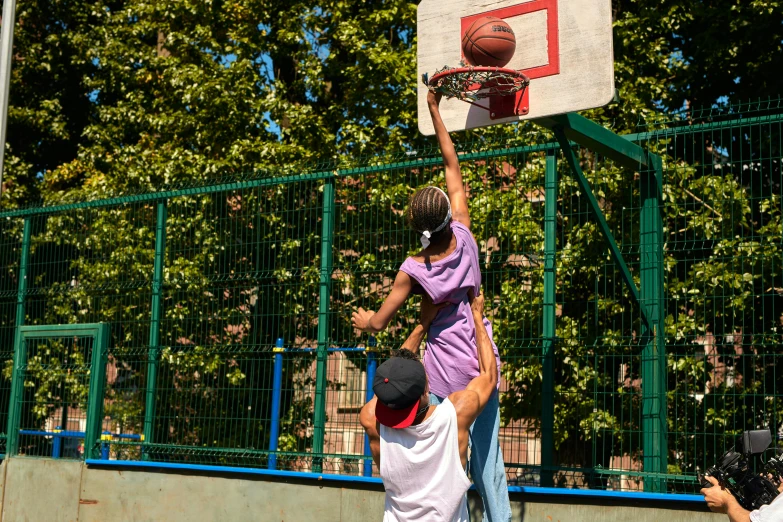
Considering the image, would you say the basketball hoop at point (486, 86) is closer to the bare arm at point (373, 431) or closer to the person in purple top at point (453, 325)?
the person in purple top at point (453, 325)

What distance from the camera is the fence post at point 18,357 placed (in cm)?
1028

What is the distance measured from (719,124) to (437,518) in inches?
148

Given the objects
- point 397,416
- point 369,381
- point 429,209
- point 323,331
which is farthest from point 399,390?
point 323,331

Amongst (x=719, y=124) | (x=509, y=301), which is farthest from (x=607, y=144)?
(x=509, y=301)

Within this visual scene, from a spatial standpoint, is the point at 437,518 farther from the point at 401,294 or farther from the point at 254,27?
the point at 254,27

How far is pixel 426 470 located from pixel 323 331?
403 cm

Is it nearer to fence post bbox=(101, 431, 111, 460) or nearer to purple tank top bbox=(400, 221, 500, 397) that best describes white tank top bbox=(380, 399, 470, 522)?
purple tank top bbox=(400, 221, 500, 397)

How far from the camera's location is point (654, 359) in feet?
21.9

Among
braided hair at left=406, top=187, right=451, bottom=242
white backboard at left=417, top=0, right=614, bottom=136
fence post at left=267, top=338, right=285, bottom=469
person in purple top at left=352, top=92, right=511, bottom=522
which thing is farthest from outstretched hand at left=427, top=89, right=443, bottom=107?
fence post at left=267, top=338, right=285, bottom=469

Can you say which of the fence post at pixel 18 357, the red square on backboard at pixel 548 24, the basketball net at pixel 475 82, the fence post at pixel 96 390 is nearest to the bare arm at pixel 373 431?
the basketball net at pixel 475 82

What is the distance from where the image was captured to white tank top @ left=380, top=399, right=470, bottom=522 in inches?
167

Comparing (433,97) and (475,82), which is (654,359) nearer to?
(475,82)

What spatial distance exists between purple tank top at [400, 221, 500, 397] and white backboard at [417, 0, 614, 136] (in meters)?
1.39

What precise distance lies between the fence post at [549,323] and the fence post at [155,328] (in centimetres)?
398
